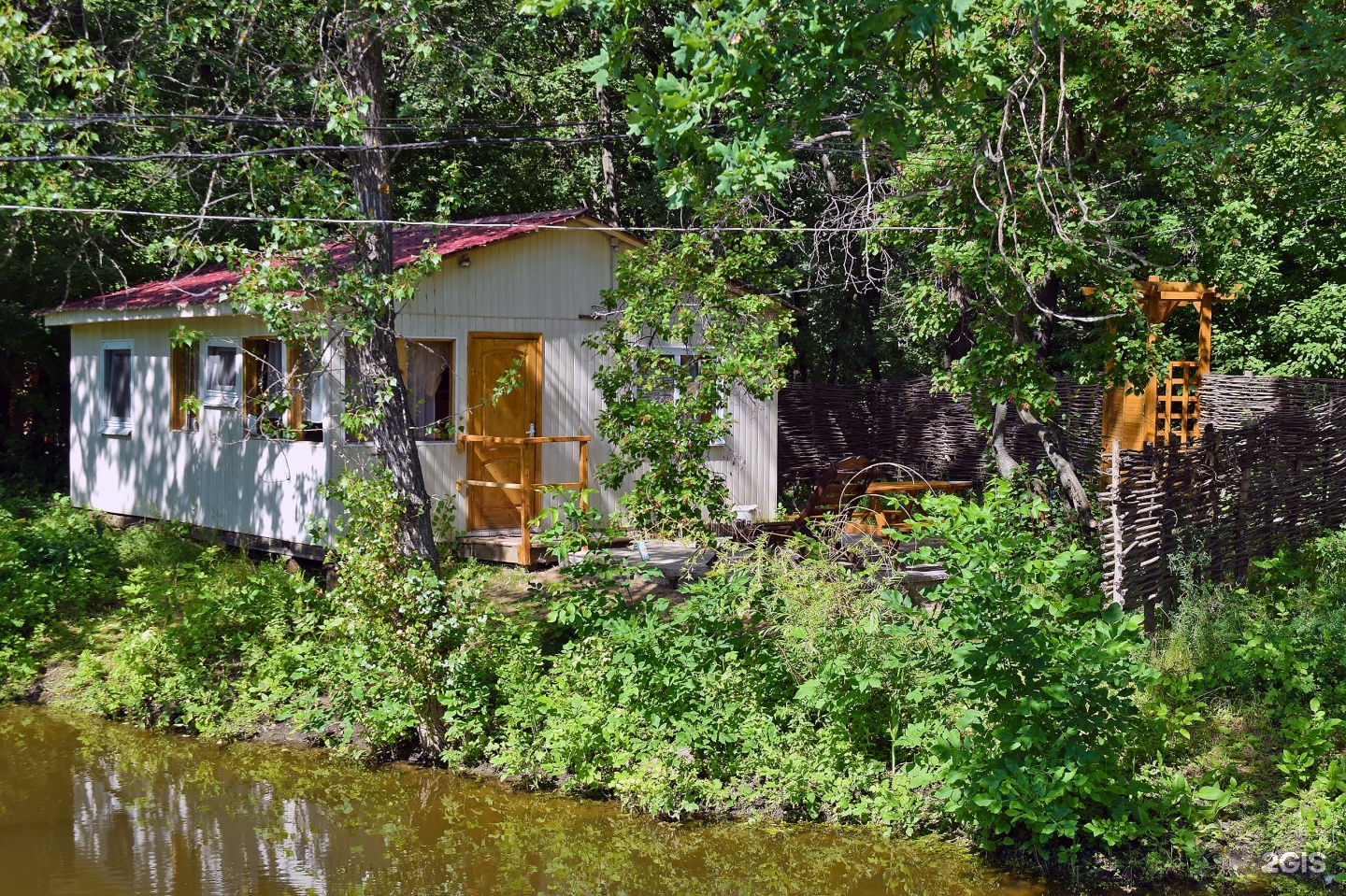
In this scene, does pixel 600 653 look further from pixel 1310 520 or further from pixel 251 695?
pixel 1310 520

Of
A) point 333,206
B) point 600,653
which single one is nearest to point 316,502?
point 333,206

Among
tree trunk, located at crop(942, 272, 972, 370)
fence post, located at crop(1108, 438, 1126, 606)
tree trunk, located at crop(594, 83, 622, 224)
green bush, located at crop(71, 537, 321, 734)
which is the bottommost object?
green bush, located at crop(71, 537, 321, 734)

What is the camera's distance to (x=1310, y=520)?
1322 cm

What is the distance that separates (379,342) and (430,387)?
272 centimetres

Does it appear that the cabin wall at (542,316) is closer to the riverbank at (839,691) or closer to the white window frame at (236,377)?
the white window frame at (236,377)

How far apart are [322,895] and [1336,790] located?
6.25 meters

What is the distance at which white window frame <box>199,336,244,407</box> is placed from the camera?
13.8 meters

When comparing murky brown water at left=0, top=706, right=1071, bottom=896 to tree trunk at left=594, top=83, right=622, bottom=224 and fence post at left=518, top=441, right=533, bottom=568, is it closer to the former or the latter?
fence post at left=518, top=441, right=533, bottom=568

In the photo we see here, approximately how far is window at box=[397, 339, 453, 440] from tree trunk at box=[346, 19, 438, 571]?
2.21 metres

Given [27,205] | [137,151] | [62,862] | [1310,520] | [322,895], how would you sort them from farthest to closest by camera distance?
1. [1310,520]
2. [137,151]
3. [27,205]
4. [62,862]
5. [322,895]

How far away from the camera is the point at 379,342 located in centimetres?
1055

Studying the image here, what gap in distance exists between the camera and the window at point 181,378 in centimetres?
1499

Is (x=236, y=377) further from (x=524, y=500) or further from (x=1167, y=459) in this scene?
(x=1167, y=459)

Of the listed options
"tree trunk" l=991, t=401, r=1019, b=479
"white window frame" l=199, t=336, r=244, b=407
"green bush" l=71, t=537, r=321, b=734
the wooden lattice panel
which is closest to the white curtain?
"white window frame" l=199, t=336, r=244, b=407
